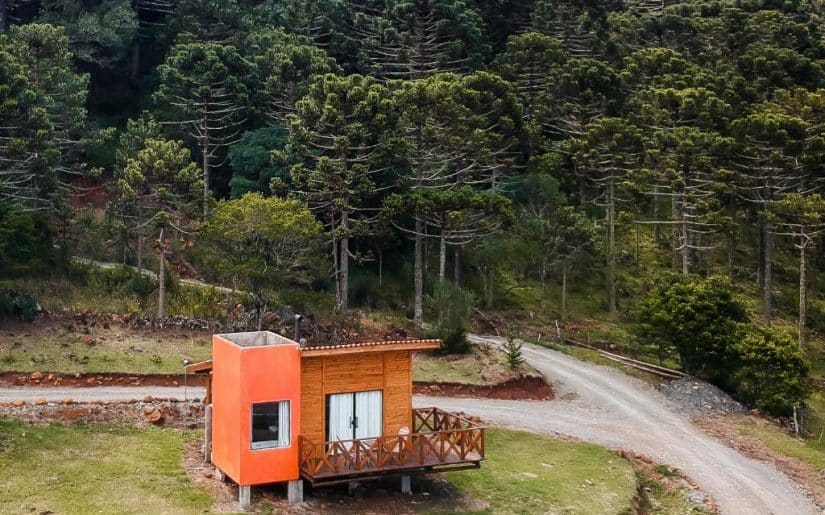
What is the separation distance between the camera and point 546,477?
2481cm

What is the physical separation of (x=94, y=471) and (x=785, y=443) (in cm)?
2057

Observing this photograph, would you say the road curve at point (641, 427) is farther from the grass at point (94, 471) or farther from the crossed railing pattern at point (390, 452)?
the grass at point (94, 471)

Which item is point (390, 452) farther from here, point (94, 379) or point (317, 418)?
point (94, 379)

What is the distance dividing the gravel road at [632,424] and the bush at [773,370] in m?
3.11

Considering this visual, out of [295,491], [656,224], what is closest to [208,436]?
[295,491]

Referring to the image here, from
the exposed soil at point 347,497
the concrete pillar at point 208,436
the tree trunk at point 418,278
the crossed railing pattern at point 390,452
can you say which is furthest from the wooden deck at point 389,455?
the tree trunk at point 418,278

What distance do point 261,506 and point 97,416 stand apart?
24.9 ft

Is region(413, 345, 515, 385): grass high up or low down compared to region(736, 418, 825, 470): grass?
up

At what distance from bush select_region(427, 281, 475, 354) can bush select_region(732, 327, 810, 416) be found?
9.71 metres

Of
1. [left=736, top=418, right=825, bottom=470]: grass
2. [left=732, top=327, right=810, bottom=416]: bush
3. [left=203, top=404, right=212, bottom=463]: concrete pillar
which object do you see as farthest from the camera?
[left=732, top=327, right=810, bottom=416]: bush

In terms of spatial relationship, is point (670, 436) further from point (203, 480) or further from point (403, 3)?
point (403, 3)

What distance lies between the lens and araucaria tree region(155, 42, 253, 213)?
1973 inches

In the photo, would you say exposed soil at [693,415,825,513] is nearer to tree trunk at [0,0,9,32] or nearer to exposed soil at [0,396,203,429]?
exposed soil at [0,396,203,429]

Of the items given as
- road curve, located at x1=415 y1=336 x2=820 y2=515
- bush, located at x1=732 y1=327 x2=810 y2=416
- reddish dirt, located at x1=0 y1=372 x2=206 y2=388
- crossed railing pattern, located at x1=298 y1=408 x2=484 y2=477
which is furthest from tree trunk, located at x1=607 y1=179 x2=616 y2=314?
crossed railing pattern, located at x1=298 y1=408 x2=484 y2=477
